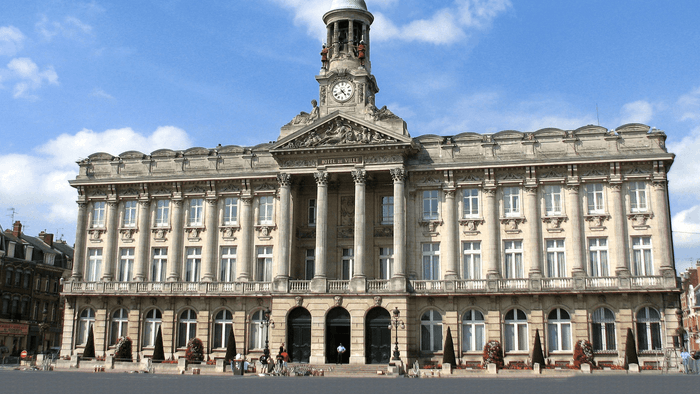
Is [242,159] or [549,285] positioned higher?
[242,159]

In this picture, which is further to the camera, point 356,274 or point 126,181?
point 126,181

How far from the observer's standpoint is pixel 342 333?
169ft

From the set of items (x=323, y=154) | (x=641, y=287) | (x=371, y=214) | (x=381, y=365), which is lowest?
(x=381, y=365)

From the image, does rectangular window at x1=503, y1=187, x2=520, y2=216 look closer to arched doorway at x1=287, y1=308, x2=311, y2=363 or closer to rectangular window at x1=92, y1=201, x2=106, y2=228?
arched doorway at x1=287, y1=308, x2=311, y2=363

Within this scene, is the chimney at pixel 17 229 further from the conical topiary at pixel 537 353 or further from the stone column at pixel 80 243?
the conical topiary at pixel 537 353

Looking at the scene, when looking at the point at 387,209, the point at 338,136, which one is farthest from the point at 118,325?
the point at 387,209

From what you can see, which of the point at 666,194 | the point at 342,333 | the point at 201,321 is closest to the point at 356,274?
the point at 342,333

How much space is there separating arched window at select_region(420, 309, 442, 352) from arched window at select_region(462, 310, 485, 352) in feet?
5.86

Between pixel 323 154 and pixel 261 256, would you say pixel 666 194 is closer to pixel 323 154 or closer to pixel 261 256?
pixel 323 154

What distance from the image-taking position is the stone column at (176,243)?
185 feet

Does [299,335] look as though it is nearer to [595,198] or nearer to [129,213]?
[129,213]

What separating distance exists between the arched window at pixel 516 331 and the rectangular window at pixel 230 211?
22.7 metres

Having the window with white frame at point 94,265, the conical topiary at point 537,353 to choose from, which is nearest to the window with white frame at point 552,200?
the conical topiary at point 537,353

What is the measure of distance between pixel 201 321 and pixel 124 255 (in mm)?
9678
